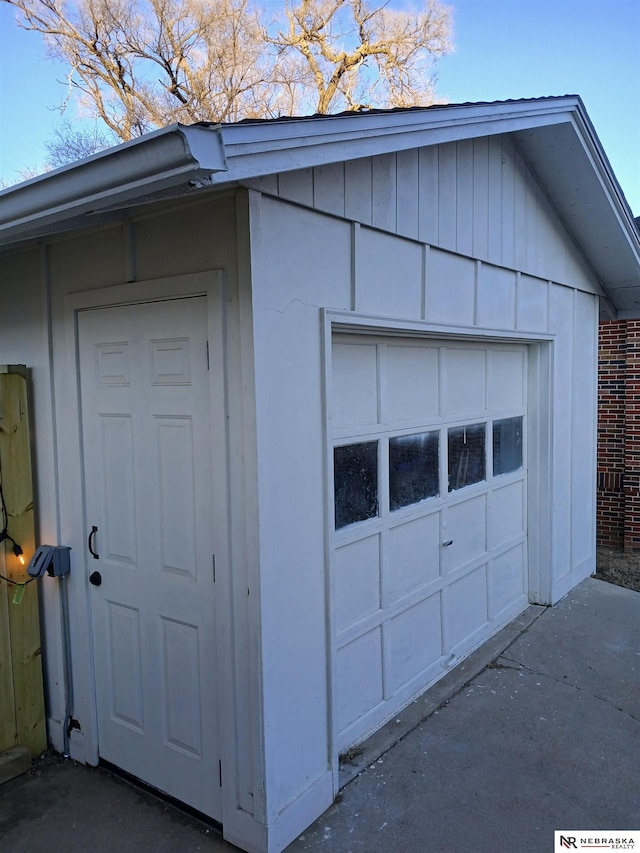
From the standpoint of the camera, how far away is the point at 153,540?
10.2ft

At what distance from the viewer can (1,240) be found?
111 inches

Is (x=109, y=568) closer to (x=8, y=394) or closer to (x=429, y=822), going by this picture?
(x=8, y=394)

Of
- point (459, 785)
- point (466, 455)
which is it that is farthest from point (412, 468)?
point (459, 785)

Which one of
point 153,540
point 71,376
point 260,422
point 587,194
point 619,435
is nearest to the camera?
point 260,422

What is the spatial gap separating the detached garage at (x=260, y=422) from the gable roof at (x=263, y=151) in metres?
0.01

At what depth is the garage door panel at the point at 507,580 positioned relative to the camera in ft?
16.8

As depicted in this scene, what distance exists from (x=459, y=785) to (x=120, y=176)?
10.3 ft

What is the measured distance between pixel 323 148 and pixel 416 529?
7.91 ft

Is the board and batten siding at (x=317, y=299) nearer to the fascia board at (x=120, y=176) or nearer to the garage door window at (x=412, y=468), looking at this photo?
the fascia board at (x=120, y=176)

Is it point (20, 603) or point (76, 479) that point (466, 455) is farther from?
point (20, 603)

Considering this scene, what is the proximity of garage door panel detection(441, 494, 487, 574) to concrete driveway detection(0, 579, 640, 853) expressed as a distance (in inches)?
29.4

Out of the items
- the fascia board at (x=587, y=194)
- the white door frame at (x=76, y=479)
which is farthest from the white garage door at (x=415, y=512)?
the fascia board at (x=587, y=194)

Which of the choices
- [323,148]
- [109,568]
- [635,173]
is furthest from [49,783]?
[635,173]

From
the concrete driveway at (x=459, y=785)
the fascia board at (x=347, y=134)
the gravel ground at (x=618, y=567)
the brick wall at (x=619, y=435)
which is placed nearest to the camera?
the fascia board at (x=347, y=134)
